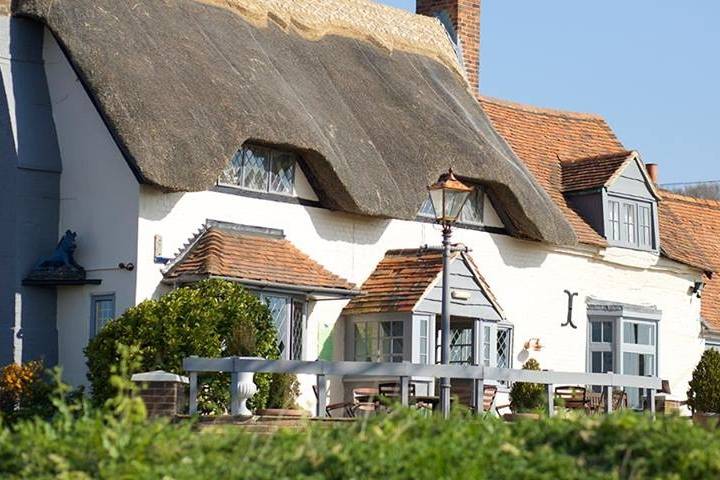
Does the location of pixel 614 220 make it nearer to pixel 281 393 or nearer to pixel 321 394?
pixel 281 393

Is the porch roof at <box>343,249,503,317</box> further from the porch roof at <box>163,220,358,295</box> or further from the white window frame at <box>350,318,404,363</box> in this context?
the porch roof at <box>163,220,358,295</box>

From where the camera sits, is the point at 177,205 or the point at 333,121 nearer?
the point at 177,205

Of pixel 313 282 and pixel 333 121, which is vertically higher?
pixel 333 121

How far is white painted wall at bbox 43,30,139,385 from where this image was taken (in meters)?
21.9

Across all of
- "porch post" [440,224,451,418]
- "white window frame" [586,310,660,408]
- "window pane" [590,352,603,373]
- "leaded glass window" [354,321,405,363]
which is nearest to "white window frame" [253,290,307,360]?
"leaded glass window" [354,321,405,363]

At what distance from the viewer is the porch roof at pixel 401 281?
24547 mm

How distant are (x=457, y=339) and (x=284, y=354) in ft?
14.3

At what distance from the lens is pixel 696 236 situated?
1403 inches

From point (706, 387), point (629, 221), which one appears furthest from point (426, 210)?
point (706, 387)

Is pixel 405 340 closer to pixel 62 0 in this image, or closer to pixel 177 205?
pixel 177 205

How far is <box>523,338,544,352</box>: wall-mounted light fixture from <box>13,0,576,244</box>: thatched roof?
1951mm

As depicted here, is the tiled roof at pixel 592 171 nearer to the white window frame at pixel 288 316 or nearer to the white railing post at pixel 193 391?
the white window frame at pixel 288 316

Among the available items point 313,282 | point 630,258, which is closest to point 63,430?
point 313,282

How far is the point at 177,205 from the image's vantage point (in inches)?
875
